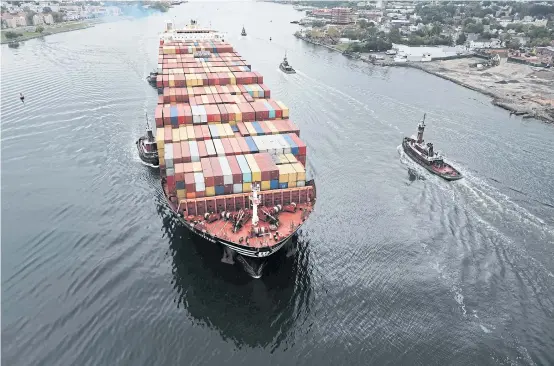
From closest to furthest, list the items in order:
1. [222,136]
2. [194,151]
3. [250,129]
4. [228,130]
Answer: [194,151], [222,136], [228,130], [250,129]

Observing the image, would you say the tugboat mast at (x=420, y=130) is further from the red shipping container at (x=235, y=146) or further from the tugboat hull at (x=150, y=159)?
the tugboat hull at (x=150, y=159)

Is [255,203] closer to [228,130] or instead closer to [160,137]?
[228,130]

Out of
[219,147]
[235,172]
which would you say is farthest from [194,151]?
[235,172]

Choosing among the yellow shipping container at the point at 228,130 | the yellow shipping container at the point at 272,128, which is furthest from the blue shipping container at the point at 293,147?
the yellow shipping container at the point at 228,130

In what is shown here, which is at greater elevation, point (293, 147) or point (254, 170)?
point (293, 147)

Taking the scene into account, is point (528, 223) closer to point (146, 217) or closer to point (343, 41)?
point (146, 217)

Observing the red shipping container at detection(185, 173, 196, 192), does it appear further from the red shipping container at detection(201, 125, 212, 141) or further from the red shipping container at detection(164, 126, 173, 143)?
the red shipping container at detection(201, 125, 212, 141)

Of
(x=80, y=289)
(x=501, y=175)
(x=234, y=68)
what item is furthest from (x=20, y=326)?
(x=501, y=175)
